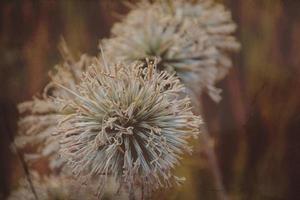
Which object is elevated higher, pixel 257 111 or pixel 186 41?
pixel 186 41

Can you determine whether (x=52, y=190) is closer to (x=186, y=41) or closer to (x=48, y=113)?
(x=48, y=113)

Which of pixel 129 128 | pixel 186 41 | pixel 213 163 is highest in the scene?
pixel 186 41

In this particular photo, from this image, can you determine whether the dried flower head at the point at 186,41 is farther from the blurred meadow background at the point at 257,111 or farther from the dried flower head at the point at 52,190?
the dried flower head at the point at 52,190

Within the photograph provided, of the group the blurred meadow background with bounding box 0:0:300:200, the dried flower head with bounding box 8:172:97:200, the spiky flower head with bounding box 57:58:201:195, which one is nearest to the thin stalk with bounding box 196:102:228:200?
the blurred meadow background with bounding box 0:0:300:200

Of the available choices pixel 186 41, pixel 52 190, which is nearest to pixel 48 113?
pixel 52 190

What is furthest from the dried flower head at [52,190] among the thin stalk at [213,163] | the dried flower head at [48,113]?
the thin stalk at [213,163]

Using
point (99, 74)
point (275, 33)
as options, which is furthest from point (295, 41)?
point (99, 74)

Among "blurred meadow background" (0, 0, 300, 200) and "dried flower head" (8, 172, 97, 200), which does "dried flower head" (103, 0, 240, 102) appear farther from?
"dried flower head" (8, 172, 97, 200)
